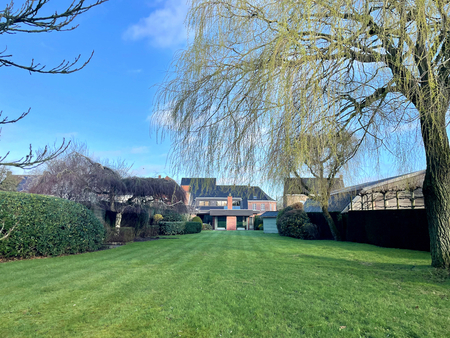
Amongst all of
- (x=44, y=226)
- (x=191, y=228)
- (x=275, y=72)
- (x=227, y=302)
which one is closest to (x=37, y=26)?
(x=275, y=72)

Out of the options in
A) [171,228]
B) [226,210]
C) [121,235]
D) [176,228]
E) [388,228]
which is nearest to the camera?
[388,228]

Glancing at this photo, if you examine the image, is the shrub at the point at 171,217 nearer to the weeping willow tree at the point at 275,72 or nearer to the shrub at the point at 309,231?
the shrub at the point at 309,231

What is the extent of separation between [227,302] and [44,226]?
7343mm

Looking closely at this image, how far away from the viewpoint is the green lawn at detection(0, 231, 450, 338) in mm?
3283

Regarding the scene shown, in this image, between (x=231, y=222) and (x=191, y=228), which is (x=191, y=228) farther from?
(x=231, y=222)

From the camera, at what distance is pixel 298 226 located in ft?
58.3

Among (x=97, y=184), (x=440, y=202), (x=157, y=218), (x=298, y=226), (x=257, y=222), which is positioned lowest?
(x=257, y=222)

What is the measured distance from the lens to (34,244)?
340 inches

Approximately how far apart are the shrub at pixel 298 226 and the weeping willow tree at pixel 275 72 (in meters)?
14.0

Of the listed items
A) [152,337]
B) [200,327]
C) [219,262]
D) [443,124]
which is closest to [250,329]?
[200,327]

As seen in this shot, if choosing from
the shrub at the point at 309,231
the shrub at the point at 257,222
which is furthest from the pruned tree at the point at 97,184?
the shrub at the point at 257,222

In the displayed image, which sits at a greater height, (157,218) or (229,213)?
(229,213)

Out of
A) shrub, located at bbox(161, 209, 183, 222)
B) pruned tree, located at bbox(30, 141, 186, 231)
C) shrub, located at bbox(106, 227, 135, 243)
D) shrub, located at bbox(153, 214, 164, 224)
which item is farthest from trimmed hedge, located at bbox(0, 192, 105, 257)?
shrub, located at bbox(161, 209, 183, 222)

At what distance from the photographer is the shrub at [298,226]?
56.0 feet
